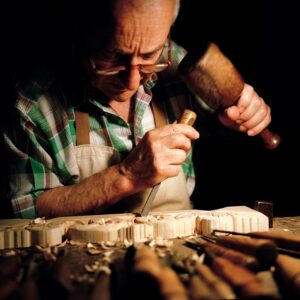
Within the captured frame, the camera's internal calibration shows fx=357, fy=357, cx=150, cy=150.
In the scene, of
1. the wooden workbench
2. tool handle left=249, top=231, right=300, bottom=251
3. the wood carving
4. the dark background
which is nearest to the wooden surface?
the wood carving

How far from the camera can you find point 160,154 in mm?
2342

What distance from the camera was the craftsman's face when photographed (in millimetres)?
2229

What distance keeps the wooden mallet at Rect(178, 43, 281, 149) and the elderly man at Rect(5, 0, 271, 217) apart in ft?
0.46

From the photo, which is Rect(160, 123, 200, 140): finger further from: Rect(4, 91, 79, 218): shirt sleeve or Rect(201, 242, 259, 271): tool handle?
Rect(201, 242, 259, 271): tool handle

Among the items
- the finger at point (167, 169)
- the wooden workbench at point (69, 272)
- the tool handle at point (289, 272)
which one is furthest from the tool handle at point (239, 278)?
the finger at point (167, 169)

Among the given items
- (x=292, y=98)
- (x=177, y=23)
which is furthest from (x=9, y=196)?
(x=292, y=98)

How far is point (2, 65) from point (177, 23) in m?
2.00

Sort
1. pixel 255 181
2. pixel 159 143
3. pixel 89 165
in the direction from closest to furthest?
pixel 159 143 < pixel 89 165 < pixel 255 181

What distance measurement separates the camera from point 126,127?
9.59 feet

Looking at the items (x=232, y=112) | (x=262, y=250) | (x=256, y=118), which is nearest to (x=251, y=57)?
(x=256, y=118)

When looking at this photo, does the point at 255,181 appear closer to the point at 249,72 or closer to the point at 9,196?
the point at 249,72

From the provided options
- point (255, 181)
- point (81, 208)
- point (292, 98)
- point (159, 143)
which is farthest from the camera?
point (255, 181)

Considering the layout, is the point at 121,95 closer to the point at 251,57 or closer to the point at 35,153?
the point at 35,153

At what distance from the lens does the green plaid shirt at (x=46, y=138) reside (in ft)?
8.45
